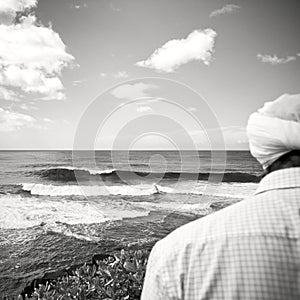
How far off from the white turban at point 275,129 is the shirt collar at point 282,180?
62mm

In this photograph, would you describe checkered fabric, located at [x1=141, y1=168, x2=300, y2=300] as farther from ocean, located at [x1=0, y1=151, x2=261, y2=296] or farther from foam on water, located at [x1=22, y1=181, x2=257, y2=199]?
foam on water, located at [x1=22, y1=181, x2=257, y2=199]

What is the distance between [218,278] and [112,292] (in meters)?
1.43

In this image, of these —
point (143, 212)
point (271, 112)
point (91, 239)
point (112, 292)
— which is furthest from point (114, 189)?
point (271, 112)

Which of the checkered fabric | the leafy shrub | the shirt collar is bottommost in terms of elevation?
the leafy shrub

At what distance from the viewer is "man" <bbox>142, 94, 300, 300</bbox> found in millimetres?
624

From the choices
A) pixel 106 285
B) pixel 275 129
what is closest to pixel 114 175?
pixel 106 285

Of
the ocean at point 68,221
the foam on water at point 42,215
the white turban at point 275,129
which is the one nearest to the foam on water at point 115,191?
the ocean at point 68,221

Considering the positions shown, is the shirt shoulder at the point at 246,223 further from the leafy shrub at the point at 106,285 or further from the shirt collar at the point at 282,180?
the leafy shrub at the point at 106,285

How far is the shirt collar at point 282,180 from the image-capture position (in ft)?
2.28

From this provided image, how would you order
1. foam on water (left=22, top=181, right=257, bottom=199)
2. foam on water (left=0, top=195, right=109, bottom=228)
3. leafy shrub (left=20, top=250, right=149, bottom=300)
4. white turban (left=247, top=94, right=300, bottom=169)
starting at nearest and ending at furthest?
1. white turban (left=247, top=94, right=300, bottom=169)
2. leafy shrub (left=20, top=250, right=149, bottom=300)
3. foam on water (left=0, top=195, right=109, bottom=228)
4. foam on water (left=22, top=181, right=257, bottom=199)

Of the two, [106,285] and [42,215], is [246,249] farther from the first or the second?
[42,215]

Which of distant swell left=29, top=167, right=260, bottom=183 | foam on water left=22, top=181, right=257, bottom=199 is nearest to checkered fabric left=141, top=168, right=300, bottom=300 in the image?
foam on water left=22, top=181, right=257, bottom=199

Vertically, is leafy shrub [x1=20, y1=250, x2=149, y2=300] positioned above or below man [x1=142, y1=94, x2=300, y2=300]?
below

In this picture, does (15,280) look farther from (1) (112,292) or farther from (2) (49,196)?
(2) (49,196)
